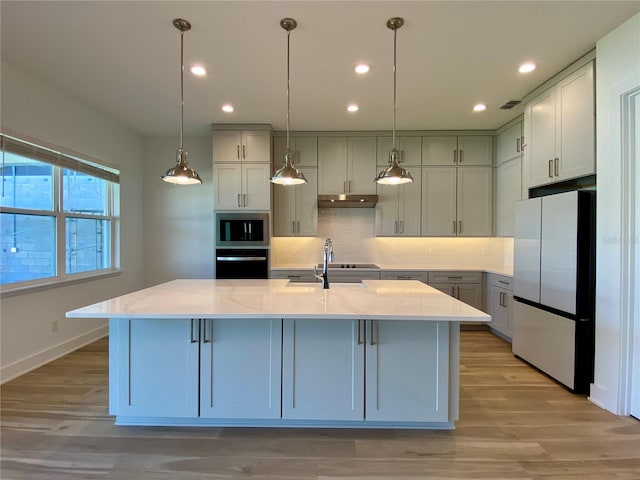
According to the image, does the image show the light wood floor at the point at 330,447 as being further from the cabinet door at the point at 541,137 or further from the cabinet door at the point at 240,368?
the cabinet door at the point at 541,137

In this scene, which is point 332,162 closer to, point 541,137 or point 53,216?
point 541,137

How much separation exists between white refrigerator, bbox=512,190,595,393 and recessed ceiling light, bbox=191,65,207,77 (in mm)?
3336

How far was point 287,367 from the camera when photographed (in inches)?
83.8

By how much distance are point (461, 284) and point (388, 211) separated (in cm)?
140

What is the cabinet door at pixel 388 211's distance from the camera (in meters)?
4.70

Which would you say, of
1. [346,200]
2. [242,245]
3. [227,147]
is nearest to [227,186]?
[227,147]

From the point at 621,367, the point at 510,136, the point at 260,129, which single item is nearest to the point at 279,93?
the point at 260,129

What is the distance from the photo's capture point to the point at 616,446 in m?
2.03

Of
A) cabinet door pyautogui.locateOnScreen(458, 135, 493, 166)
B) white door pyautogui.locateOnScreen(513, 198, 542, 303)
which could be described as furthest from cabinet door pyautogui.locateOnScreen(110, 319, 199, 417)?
cabinet door pyautogui.locateOnScreen(458, 135, 493, 166)

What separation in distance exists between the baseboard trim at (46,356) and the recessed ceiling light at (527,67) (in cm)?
532

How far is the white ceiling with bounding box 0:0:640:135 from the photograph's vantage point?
2.19 m

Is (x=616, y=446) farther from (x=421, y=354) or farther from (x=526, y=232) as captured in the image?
(x=526, y=232)

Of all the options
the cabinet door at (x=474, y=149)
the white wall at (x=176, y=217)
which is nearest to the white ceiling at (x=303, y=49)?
the cabinet door at (x=474, y=149)

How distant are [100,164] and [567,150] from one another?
5057mm
